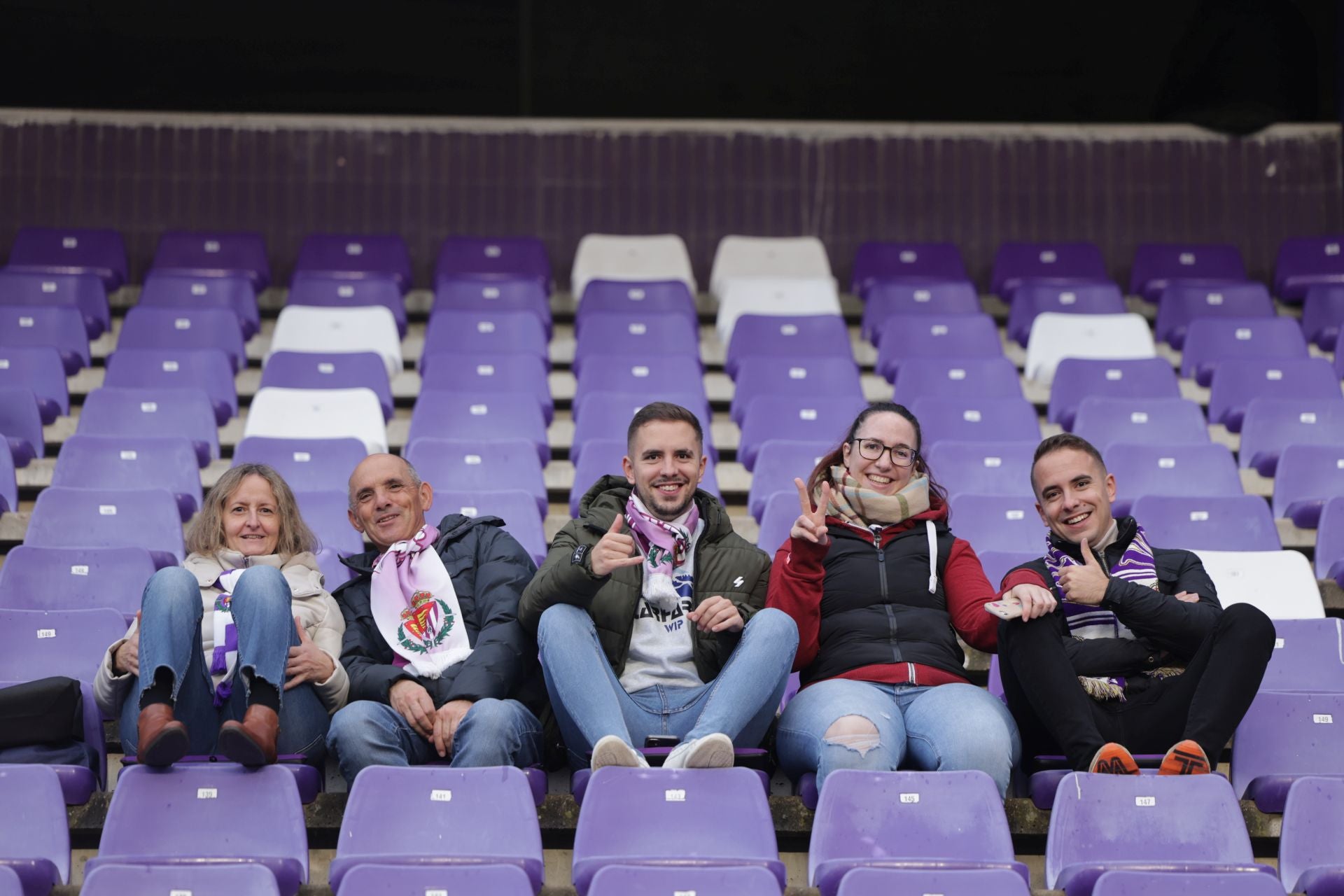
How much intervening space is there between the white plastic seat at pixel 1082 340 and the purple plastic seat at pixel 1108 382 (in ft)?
1.11

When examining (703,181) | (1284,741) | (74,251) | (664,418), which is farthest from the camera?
(703,181)

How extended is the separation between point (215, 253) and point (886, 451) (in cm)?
410

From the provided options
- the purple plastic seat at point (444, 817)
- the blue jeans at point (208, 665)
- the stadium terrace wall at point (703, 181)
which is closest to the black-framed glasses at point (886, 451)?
the purple plastic seat at point (444, 817)

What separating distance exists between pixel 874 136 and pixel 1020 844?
480 cm

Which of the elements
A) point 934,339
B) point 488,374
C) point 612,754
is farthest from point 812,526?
point 934,339

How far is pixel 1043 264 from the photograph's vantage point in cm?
684

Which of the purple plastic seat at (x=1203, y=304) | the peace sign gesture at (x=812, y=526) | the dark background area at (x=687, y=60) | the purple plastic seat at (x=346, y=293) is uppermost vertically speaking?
the dark background area at (x=687, y=60)

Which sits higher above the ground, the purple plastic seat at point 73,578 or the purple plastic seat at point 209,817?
the purple plastic seat at point 73,578

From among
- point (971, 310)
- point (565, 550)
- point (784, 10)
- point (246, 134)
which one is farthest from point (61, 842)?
point (784, 10)

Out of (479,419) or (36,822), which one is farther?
(479,419)

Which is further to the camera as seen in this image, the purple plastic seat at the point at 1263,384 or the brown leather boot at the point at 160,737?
the purple plastic seat at the point at 1263,384

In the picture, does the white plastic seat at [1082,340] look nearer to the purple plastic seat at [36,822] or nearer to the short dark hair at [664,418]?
the short dark hair at [664,418]

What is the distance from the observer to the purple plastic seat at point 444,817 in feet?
8.63

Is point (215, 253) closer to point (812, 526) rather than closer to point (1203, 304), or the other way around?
point (1203, 304)
